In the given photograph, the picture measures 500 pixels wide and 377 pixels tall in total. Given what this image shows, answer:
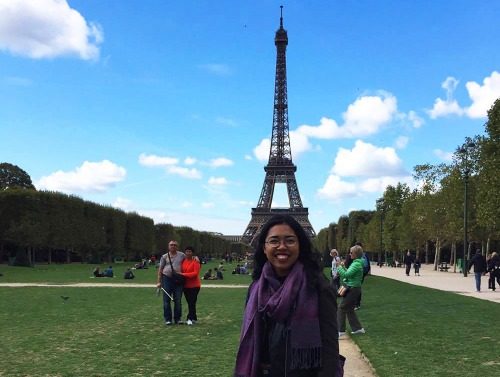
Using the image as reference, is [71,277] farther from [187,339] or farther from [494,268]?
[187,339]

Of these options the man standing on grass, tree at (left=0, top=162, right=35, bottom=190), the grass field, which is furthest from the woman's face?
tree at (left=0, top=162, right=35, bottom=190)

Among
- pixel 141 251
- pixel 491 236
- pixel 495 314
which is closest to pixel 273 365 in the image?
pixel 495 314

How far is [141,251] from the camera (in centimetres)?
6688

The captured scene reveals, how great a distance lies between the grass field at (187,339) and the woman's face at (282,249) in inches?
166

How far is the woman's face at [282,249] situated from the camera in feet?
9.91

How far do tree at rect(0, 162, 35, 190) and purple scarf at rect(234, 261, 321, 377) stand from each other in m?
73.9

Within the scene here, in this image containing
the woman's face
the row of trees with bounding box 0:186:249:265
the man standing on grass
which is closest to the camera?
the woman's face

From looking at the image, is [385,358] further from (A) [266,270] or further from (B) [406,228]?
(B) [406,228]

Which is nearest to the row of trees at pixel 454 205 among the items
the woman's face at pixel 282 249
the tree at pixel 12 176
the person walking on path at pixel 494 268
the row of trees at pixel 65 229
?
the person walking on path at pixel 494 268

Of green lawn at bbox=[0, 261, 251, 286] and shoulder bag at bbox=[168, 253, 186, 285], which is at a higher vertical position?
shoulder bag at bbox=[168, 253, 186, 285]

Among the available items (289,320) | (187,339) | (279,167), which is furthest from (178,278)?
(279,167)

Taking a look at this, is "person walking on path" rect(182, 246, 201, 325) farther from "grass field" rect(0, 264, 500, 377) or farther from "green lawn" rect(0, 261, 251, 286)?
"green lawn" rect(0, 261, 251, 286)

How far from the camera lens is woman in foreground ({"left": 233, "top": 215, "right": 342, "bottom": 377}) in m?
2.77

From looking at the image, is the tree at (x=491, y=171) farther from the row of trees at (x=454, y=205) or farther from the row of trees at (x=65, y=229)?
the row of trees at (x=65, y=229)
